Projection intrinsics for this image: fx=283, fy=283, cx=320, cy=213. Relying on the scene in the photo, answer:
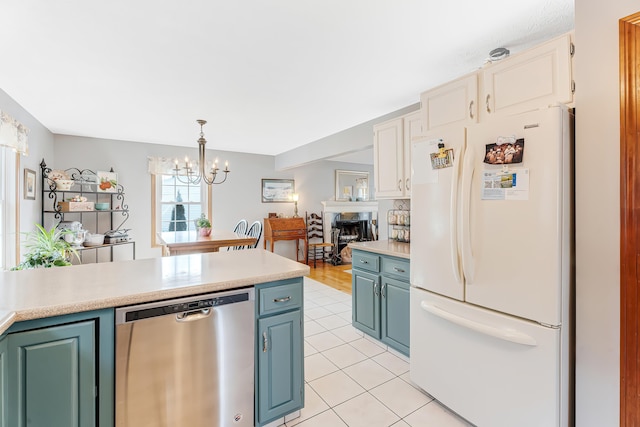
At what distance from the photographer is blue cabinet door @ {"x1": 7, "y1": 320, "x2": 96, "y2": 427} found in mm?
1050

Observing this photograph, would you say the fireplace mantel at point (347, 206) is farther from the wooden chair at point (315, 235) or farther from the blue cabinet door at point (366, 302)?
the blue cabinet door at point (366, 302)

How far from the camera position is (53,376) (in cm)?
110

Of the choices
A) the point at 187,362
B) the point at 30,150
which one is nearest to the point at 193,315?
the point at 187,362

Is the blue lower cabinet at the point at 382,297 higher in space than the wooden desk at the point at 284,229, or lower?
lower

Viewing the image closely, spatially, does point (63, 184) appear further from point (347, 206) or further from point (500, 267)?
A: point (347, 206)

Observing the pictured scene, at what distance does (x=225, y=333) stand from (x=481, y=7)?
221cm

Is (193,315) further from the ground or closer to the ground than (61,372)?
further from the ground

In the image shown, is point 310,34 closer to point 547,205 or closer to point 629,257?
point 547,205

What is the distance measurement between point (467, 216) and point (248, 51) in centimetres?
183

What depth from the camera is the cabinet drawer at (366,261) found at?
254 centimetres

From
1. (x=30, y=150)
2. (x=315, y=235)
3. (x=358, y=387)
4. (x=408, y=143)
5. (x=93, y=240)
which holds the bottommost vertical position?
(x=358, y=387)

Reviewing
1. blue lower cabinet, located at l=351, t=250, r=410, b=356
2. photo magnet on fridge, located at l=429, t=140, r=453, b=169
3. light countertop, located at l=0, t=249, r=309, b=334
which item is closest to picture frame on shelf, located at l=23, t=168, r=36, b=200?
light countertop, located at l=0, t=249, r=309, b=334

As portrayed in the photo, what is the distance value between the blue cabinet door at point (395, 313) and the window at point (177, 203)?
13.3ft

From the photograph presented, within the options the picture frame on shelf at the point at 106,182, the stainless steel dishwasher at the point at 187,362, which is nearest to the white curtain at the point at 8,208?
the picture frame on shelf at the point at 106,182
